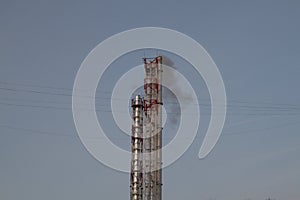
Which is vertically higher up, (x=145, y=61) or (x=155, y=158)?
(x=145, y=61)

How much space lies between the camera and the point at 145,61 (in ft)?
176

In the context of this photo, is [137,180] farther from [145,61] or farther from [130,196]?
[145,61]

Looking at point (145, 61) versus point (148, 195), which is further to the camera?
point (145, 61)

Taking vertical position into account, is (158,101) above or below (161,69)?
below

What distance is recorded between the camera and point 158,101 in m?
52.2

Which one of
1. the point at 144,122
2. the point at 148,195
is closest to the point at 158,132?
the point at 144,122

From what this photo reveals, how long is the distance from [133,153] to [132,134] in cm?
213

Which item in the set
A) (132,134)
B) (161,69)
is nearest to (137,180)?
(132,134)

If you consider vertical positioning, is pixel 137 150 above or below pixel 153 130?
below

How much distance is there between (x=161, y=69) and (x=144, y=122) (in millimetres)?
6325

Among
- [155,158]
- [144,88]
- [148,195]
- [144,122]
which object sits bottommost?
[148,195]

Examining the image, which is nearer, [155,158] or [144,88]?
[155,158]

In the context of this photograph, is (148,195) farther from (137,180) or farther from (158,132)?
(158,132)

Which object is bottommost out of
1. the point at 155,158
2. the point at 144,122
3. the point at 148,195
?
the point at 148,195
